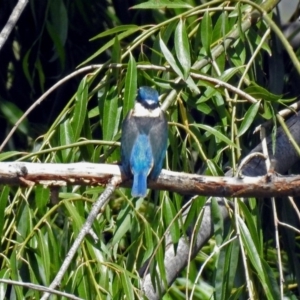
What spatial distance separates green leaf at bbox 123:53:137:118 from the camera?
7.02ft

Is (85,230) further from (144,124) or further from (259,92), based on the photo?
(144,124)

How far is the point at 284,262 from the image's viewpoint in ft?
11.1

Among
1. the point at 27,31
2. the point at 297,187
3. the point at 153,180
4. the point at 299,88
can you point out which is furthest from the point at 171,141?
the point at 27,31

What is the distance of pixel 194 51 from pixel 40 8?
0.75 meters

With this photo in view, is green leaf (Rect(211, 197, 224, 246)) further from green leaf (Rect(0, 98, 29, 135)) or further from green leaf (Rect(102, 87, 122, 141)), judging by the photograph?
green leaf (Rect(0, 98, 29, 135))

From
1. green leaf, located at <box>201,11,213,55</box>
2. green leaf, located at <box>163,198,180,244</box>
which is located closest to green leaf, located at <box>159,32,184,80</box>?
green leaf, located at <box>201,11,213,55</box>

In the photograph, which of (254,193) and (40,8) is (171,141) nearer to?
(254,193)

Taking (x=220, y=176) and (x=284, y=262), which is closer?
(x=220, y=176)

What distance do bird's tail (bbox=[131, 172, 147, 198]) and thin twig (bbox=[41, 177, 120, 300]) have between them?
0.21 m

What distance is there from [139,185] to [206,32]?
388 mm

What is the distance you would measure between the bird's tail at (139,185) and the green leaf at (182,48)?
0.95ft

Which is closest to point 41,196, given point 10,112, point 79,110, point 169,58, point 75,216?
point 75,216

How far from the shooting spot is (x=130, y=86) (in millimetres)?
2160

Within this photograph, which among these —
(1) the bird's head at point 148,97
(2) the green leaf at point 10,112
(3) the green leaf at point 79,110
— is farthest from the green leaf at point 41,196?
(2) the green leaf at point 10,112
